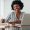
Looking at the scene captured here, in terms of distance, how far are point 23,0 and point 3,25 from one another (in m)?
0.34

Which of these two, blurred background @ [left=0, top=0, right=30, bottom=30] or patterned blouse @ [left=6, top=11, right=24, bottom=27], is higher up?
blurred background @ [left=0, top=0, right=30, bottom=30]

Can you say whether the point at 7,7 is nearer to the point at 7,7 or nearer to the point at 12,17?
the point at 7,7

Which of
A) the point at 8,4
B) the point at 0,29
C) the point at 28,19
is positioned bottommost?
the point at 0,29

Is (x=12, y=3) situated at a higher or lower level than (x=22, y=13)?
higher

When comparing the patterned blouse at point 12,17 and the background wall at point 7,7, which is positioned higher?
the background wall at point 7,7

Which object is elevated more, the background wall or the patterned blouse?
the background wall

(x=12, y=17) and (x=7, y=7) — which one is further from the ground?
(x=7, y=7)

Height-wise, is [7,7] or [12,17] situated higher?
[7,7]

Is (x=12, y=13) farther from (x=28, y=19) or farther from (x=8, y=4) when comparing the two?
(x=28, y=19)

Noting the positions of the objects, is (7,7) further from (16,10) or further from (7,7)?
(16,10)

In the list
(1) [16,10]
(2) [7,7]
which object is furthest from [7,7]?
(1) [16,10]

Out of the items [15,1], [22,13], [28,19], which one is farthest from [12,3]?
[28,19]

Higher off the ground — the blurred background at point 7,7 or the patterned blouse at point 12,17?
the blurred background at point 7,7

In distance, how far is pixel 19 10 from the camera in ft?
2.49
